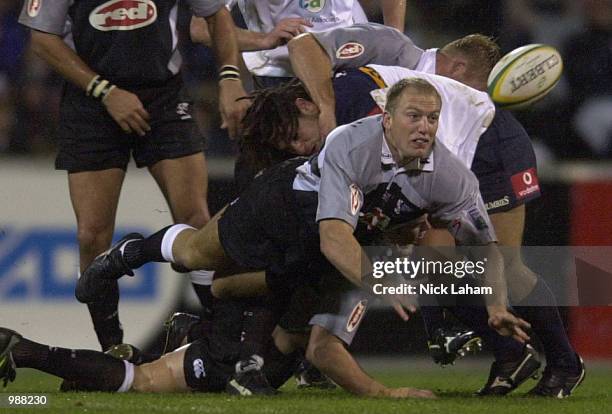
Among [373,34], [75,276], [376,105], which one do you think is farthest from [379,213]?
[75,276]

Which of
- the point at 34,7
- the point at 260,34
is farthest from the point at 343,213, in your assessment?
the point at 260,34

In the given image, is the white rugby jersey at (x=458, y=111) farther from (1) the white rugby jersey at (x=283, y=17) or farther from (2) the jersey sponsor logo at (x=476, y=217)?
(1) the white rugby jersey at (x=283, y=17)

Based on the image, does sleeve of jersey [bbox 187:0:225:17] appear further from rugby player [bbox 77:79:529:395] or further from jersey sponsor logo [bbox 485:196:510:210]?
jersey sponsor logo [bbox 485:196:510:210]

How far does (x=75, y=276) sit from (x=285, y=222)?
2.02 meters

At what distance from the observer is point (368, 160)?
488 cm

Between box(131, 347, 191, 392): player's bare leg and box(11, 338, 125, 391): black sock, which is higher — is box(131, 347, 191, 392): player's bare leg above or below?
below

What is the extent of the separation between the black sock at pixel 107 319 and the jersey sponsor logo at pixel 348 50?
1.38 metres

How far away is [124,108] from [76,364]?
3.91ft

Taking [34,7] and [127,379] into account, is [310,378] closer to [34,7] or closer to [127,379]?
[127,379]

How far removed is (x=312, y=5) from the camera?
6484 millimetres

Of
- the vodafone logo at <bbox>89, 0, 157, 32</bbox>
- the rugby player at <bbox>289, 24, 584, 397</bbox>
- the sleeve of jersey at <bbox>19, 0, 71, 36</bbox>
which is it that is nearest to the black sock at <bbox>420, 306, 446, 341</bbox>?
the rugby player at <bbox>289, 24, 584, 397</bbox>

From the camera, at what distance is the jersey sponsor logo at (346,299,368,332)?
5145mm

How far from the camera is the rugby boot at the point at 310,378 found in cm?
596

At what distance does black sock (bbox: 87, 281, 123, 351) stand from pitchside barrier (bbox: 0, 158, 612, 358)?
870 millimetres
